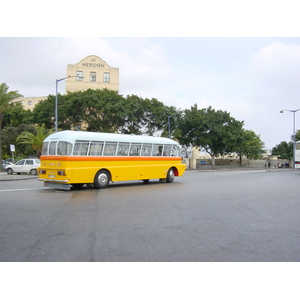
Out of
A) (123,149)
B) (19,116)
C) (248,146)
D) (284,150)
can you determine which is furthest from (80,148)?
(284,150)

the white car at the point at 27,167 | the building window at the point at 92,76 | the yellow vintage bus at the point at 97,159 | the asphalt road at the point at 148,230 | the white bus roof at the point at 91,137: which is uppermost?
the building window at the point at 92,76

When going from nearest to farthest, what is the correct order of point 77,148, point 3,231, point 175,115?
point 3,231
point 77,148
point 175,115

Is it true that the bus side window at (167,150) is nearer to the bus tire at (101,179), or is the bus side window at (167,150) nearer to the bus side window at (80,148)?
the bus tire at (101,179)

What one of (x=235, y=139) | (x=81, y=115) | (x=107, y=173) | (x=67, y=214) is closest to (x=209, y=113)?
(x=235, y=139)

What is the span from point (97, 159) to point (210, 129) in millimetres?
36544

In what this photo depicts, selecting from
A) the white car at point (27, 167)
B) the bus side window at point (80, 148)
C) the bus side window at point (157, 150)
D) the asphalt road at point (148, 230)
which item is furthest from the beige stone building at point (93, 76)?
the asphalt road at point (148, 230)

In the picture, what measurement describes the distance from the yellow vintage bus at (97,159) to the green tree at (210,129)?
3052 centimetres

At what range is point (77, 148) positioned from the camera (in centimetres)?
1470

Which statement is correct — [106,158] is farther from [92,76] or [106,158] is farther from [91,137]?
[92,76]

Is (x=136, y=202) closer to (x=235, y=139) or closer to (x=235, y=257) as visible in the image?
(x=235, y=257)

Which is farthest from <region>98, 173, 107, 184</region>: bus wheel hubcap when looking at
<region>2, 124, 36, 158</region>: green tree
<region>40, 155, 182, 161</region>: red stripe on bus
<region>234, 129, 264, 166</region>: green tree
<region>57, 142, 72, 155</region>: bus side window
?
<region>234, 129, 264, 166</region>: green tree

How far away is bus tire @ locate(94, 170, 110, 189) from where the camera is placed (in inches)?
605

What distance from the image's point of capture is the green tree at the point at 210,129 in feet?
161

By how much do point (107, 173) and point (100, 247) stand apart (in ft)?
33.4
